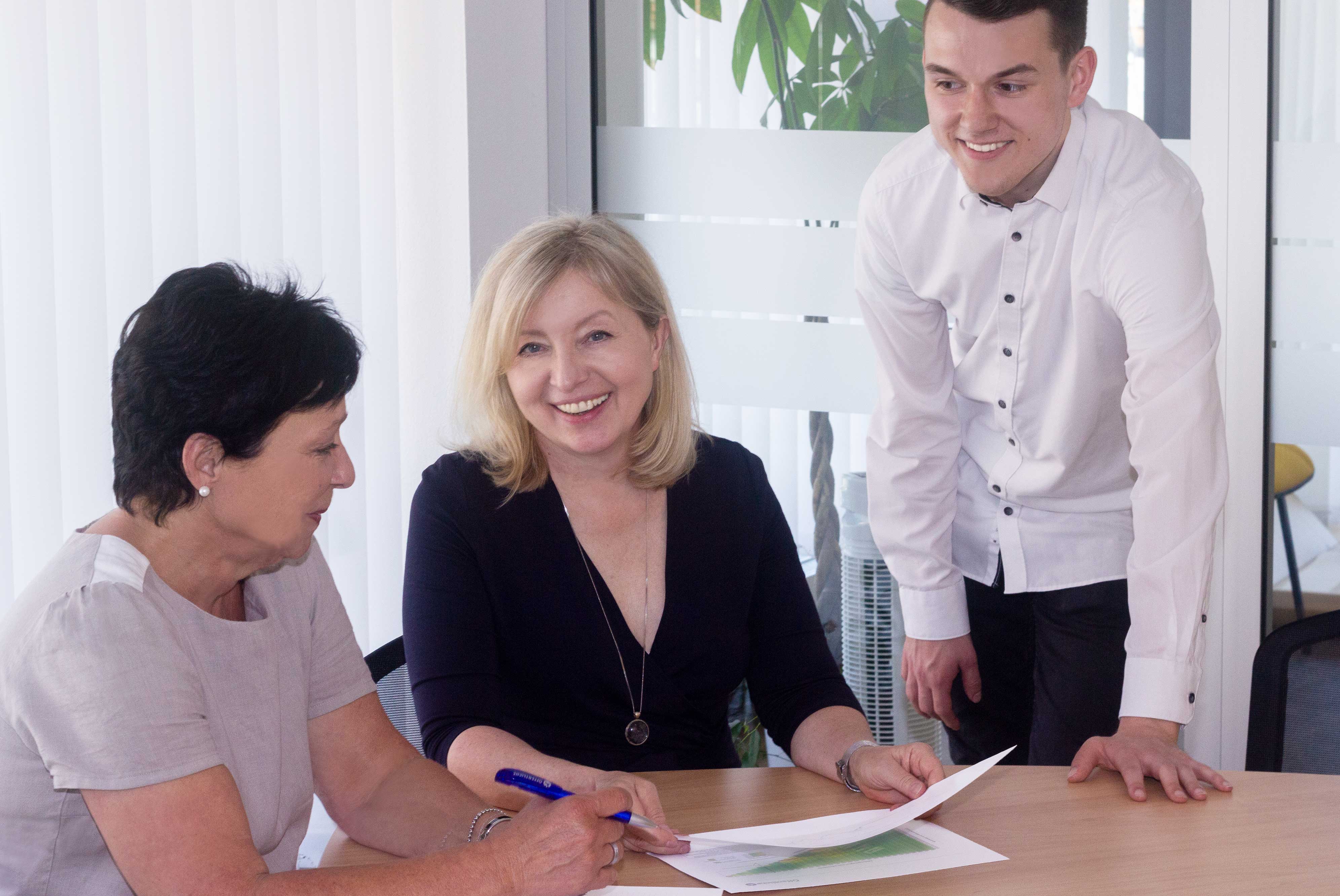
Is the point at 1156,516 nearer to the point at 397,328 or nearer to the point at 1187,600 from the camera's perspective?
the point at 1187,600

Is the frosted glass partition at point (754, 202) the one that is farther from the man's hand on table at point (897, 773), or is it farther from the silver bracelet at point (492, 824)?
the silver bracelet at point (492, 824)

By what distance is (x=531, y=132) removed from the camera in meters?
3.04

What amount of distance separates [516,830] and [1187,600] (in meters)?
1.04

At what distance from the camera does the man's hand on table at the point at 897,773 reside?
1531 millimetres

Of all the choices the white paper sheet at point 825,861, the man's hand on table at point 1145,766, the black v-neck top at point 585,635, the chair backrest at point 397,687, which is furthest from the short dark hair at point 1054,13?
the chair backrest at point 397,687

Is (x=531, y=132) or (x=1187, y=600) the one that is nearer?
(x=1187, y=600)

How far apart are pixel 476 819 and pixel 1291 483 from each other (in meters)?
1.96

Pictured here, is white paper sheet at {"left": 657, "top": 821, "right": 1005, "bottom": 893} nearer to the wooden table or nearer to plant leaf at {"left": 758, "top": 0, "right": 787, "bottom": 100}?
the wooden table

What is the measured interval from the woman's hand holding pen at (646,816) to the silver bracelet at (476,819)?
12cm

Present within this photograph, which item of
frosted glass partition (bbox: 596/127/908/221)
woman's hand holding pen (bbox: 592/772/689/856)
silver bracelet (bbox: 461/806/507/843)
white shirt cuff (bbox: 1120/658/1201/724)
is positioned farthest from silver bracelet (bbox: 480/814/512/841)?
frosted glass partition (bbox: 596/127/908/221)

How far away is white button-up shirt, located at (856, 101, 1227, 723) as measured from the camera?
1788 mm

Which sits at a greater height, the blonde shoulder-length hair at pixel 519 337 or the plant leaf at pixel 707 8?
the plant leaf at pixel 707 8

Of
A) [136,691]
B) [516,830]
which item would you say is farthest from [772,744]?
[136,691]

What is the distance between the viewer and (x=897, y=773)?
155 centimetres
